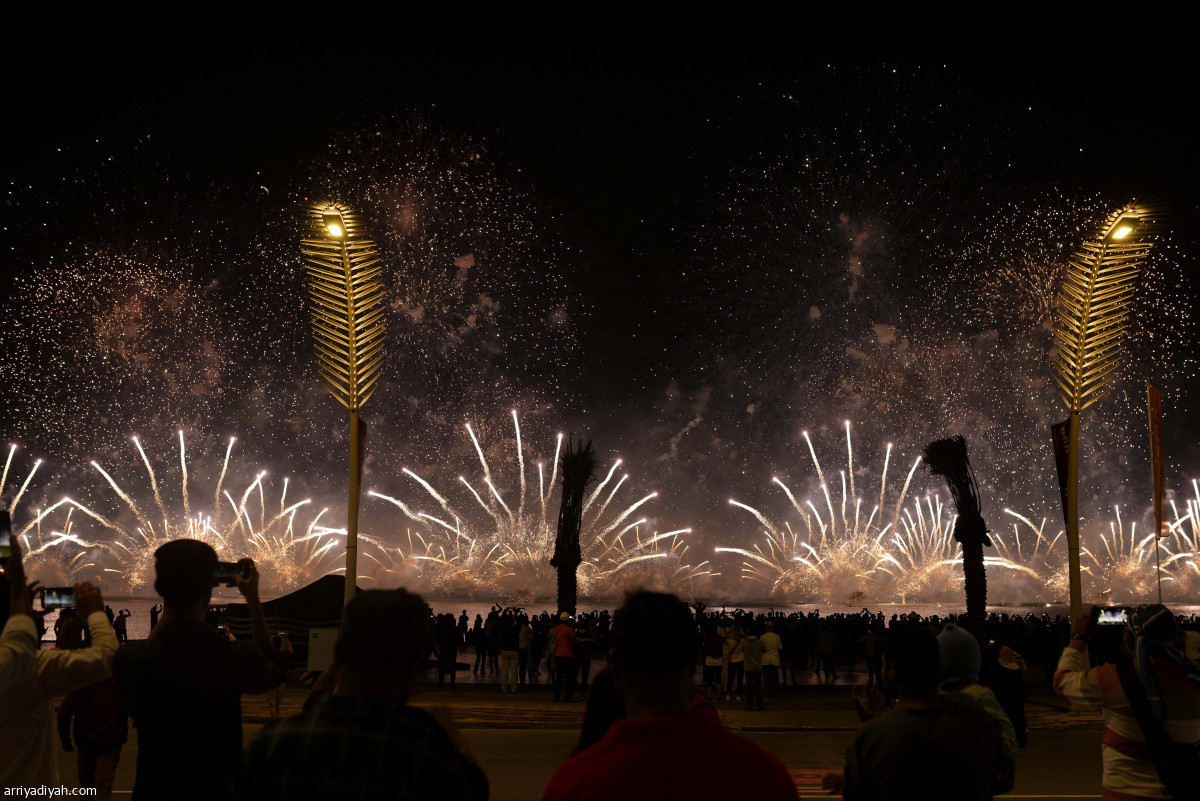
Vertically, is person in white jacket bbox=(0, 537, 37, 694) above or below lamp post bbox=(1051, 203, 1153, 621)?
below

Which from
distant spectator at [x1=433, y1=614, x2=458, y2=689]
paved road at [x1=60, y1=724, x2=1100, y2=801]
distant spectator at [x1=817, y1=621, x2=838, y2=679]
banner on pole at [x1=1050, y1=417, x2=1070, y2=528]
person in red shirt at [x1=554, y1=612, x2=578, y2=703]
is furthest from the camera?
distant spectator at [x1=817, y1=621, x2=838, y2=679]

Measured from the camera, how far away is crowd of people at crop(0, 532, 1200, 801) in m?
2.43

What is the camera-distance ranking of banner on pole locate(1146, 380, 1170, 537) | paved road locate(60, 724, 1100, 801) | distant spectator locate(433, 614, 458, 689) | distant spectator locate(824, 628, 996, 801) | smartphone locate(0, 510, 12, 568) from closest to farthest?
distant spectator locate(824, 628, 996, 801) → smartphone locate(0, 510, 12, 568) → paved road locate(60, 724, 1100, 801) → banner on pole locate(1146, 380, 1170, 537) → distant spectator locate(433, 614, 458, 689)

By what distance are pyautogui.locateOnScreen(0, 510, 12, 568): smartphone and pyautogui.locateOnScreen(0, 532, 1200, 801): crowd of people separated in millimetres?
39

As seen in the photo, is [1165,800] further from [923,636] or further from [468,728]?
[468,728]

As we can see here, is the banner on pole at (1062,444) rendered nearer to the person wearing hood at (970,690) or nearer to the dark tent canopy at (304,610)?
the person wearing hood at (970,690)

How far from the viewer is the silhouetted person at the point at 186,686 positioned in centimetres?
354

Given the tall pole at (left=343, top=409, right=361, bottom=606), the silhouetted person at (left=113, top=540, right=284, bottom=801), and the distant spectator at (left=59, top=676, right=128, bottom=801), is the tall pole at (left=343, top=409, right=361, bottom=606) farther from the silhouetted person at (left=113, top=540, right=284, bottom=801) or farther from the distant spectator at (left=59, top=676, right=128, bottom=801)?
the silhouetted person at (left=113, top=540, right=284, bottom=801)

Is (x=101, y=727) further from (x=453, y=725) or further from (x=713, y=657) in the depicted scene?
(x=713, y=657)

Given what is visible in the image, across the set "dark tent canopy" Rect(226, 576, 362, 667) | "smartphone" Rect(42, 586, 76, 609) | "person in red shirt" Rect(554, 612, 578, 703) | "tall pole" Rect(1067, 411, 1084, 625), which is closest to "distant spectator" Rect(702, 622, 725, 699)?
"person in red shirt" Rect(554, 612, 578, 703)

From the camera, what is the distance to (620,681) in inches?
105

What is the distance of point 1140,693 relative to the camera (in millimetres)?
4281

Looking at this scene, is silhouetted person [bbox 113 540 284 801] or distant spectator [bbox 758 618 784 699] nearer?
silhouetted person [bbox 113 540 284 801]

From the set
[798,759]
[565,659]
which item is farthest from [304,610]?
[798,759]
